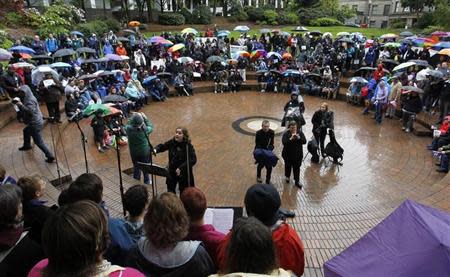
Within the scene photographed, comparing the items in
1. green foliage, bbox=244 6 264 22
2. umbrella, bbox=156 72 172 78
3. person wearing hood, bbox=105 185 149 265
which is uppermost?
green foliage, bbox=244 6 264 22

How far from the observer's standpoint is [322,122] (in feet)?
36.0

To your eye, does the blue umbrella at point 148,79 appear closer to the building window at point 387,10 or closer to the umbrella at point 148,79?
the umbrella at point 148,79

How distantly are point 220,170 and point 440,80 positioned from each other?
1020cm

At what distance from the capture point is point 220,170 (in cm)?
1041

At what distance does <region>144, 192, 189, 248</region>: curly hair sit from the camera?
112 inches

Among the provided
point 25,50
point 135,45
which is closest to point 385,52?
point 135,45

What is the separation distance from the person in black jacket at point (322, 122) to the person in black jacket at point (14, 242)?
9.08m

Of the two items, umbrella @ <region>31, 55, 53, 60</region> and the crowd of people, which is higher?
the crowd of people

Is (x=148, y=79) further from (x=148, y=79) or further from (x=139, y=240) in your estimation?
(x=139, y=240)

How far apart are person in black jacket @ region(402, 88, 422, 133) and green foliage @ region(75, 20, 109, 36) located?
24648 mm

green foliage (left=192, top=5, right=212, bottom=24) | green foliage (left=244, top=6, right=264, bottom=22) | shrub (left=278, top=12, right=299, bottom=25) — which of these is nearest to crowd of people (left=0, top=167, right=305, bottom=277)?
green foliage (left=192, top=5, right=212, bottom=24)

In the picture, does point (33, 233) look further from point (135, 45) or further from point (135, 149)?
point (135, 45)

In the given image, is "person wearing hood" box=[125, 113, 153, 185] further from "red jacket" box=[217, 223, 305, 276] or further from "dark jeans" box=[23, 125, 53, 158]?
"red jacket" box=[217, 223, 305, 276]

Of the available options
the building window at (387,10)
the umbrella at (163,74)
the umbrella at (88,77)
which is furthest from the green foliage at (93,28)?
the building window at (387,10)
